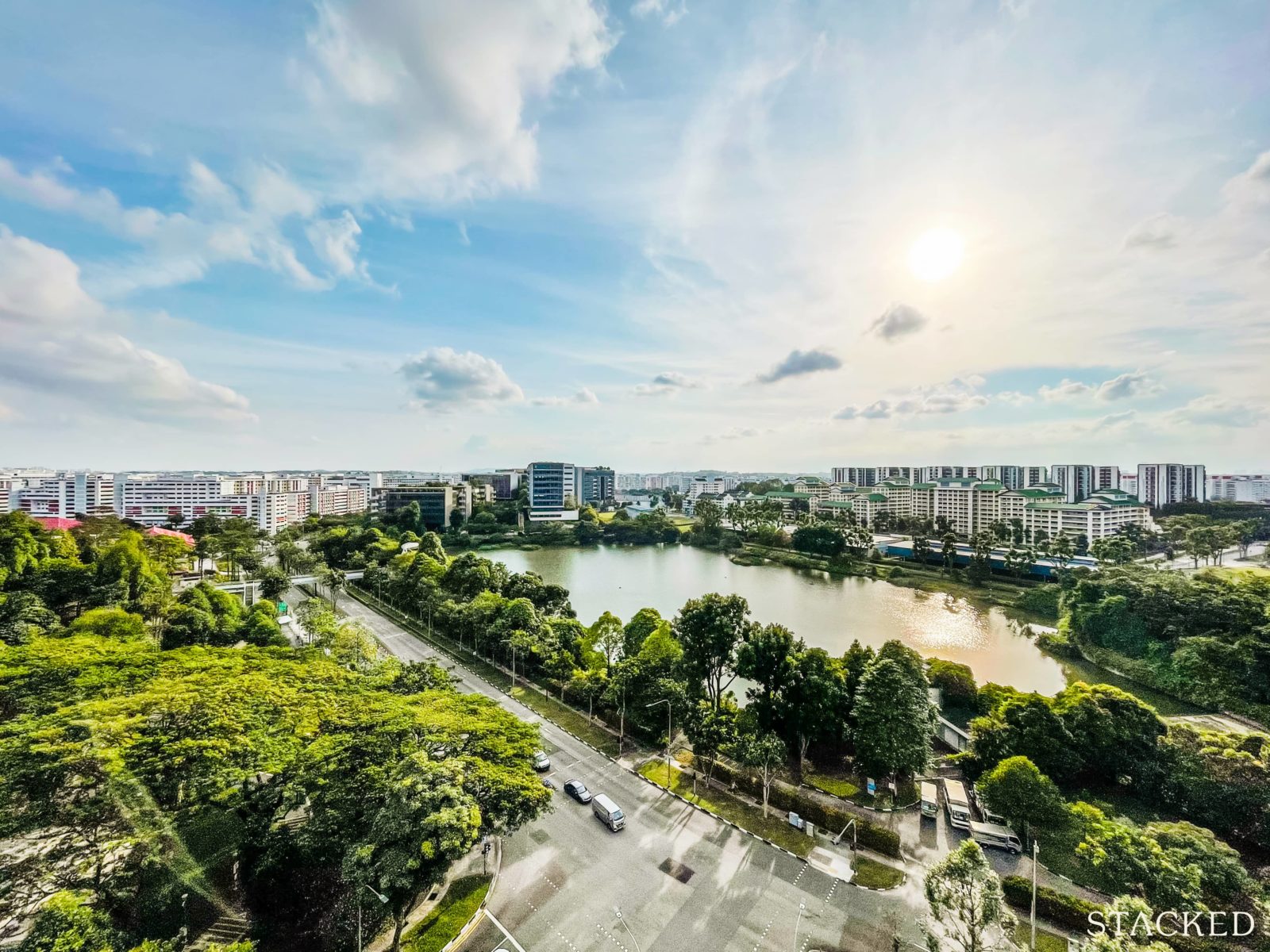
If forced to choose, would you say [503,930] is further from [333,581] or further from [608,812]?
[333,581]

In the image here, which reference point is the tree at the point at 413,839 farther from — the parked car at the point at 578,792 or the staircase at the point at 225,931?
the parked car at the point at 578,792

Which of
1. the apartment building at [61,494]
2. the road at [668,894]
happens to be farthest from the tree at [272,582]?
the apartment building at [61,494]

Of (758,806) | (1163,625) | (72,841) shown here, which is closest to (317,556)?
(72,841)

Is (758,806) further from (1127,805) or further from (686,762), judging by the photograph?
(1127,805)

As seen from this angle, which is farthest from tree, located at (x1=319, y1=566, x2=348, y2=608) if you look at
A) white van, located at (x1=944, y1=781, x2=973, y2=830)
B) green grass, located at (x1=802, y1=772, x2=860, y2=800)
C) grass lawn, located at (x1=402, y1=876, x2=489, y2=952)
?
white van, located at (x1=944, y1=781, x2=973, y2=830)

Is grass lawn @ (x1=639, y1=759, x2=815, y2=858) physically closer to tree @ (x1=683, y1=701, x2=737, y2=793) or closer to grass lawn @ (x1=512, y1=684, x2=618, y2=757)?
tree @ (x1=683, y1=701, x2=737, y2=793)

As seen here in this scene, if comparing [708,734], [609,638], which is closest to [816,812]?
[708,734]
